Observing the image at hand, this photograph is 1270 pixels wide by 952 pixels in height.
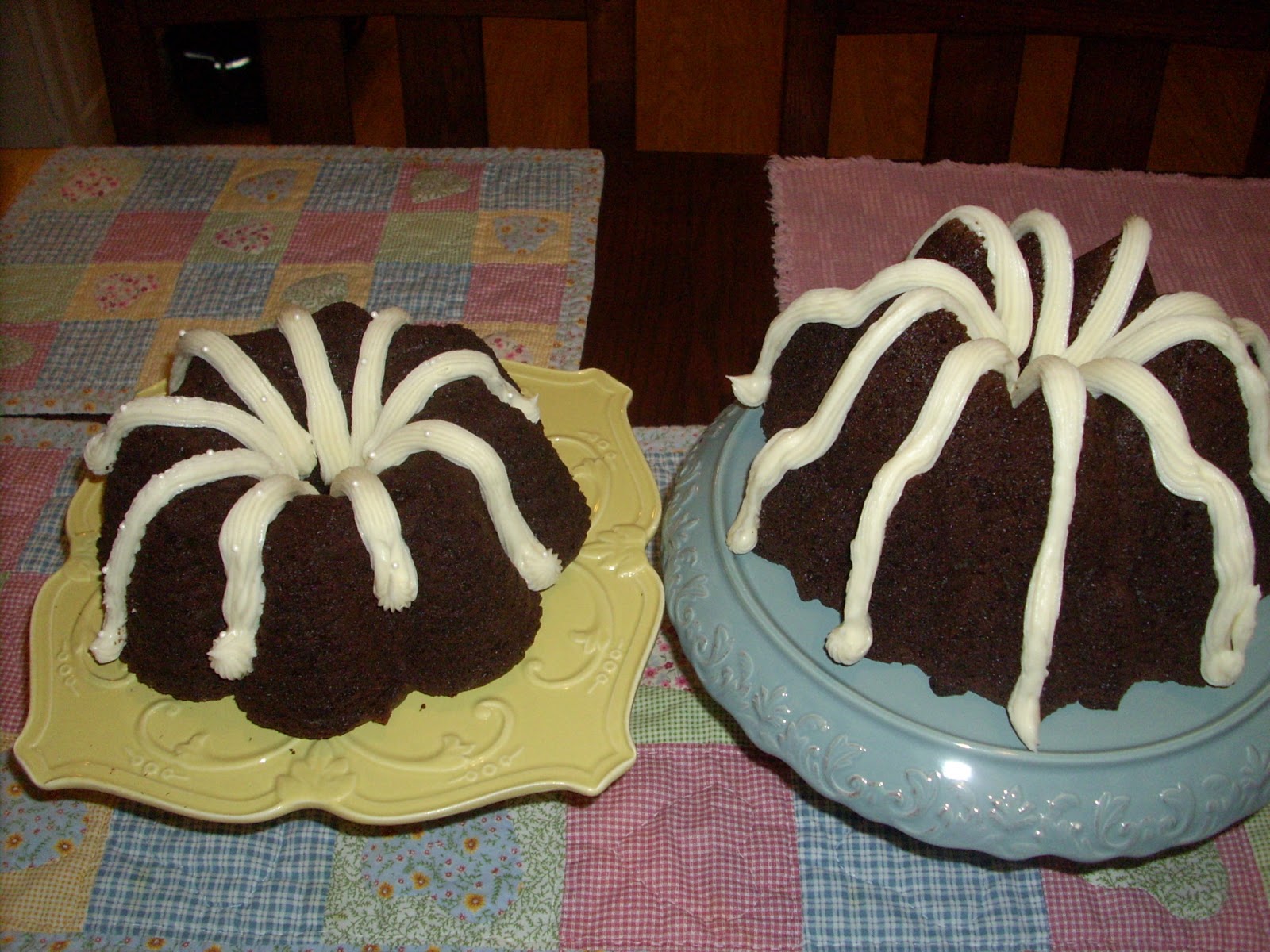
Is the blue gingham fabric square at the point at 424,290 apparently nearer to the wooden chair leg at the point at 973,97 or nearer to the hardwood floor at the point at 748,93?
the wooden chair leg at the point at 973,97

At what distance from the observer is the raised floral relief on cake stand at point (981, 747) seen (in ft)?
2.33

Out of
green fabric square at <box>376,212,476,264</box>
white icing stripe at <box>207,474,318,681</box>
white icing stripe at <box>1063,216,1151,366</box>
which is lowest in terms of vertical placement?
green fabric square at <box>376,212,476,264</box>

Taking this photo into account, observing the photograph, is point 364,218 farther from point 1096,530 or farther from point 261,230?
point 1096,530

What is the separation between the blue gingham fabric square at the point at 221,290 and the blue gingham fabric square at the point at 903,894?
1.02 m

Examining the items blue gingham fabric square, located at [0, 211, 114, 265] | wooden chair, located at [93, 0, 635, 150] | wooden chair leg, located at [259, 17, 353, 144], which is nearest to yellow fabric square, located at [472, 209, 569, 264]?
wooden chair, located at [93, 0, 635, 150]

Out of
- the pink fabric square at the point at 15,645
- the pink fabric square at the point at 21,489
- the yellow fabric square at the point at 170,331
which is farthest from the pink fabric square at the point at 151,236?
the pink fabric square at the point at 15,645

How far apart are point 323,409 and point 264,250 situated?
77 centimetres

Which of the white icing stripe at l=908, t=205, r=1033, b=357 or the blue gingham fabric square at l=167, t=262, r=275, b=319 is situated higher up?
the white icing stripe at l=908, t=205, r=1033, b=357

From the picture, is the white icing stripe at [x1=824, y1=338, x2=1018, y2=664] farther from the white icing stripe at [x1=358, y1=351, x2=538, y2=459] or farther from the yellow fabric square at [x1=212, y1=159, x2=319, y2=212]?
the yellow fabric square at [x1=212, y1=159, x2=319, y2=212]

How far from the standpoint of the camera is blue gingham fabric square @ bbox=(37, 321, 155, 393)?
1.36m

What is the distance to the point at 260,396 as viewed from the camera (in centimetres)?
89

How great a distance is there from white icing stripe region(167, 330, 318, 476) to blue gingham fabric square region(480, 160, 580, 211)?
2.52ft

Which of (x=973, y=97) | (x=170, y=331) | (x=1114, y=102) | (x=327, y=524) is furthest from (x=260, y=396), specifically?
(x=1114, y=102)

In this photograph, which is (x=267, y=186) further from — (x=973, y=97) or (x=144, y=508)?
(x=973, y=97)
